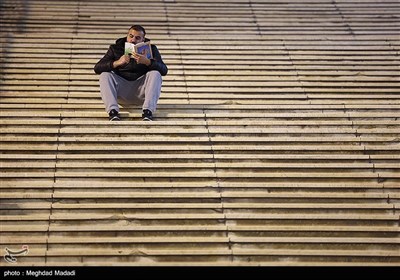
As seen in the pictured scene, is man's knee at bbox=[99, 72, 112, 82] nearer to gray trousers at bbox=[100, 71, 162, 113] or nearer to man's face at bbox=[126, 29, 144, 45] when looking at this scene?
gray trousers at bbox=[100, 71, 162, 113]

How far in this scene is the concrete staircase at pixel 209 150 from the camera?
14.6ft

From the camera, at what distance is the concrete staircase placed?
14.6 feet

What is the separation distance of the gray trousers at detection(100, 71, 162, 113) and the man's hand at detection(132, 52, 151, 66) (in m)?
0.09

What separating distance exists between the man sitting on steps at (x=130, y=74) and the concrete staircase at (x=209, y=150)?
0.16m

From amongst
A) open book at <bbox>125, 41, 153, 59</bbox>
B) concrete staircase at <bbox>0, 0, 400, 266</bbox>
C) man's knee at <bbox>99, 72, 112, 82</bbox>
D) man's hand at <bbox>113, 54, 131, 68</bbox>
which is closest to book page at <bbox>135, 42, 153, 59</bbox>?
open book at <bbox>125, 41, 153, 59</bbox>

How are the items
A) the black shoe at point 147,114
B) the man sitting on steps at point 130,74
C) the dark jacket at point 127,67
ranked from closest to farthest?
the black shoe at point 147,114 < the man sitting on steps at point 130,74 < the dark jacket at point 127,67

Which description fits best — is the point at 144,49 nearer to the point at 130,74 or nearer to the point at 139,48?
the point at 139,48

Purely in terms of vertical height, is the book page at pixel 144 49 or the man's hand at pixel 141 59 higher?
the book page at pixel 144 49

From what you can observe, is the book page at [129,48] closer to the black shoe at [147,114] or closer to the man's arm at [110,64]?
the man's arm at [110,64]

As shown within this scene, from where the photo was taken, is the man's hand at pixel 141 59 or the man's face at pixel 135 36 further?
the man's face at pixel 135 36

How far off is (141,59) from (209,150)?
98cm

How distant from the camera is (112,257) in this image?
4297 mm

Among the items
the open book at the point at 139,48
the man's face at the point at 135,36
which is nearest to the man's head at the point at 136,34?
the man's face at the point at 135,36

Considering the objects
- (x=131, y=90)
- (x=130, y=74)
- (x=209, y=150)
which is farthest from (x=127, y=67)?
(x=209, y=150)
